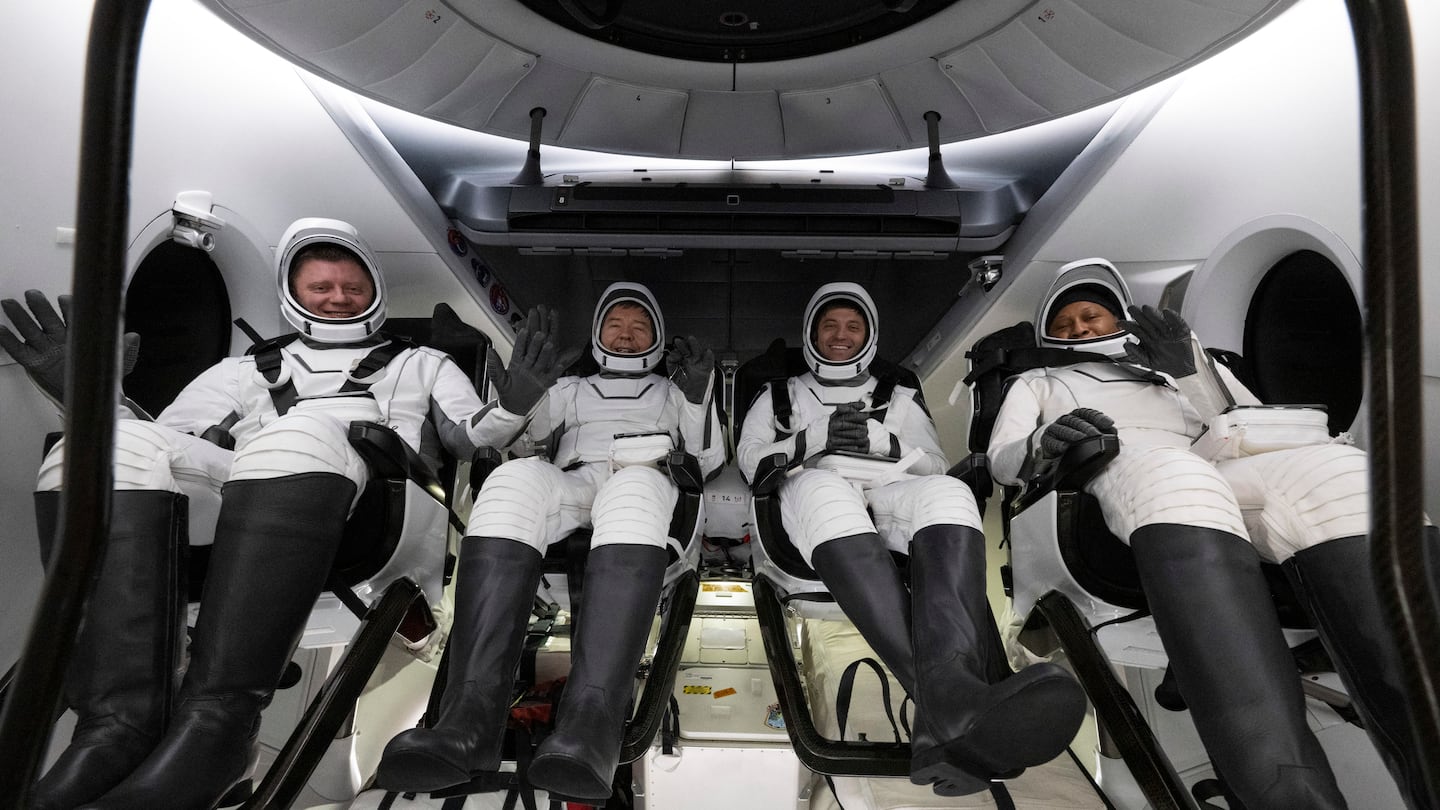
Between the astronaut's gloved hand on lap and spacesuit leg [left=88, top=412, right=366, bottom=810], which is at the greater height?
the astronaut's gloved hand on lap

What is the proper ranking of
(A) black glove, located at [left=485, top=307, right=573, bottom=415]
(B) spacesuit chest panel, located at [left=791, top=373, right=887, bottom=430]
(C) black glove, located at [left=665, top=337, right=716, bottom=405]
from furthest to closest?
(B) spacesuit chest panel, located at [left=791, top=373, right=887, bottom=430], (C) black glove, located at [left=665, top=337, right=716, bottom=405], (A) black glove, located at [left=485, top=307, right=573, bottom=415]

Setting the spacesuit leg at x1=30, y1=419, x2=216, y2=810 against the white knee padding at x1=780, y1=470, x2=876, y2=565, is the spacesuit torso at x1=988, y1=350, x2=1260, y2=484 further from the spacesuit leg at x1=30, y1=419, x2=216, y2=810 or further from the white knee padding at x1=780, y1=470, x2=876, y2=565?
the spacesuit leg at x1=30, y1=419, x2=216, y2=810

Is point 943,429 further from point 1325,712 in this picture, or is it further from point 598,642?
point 598,642

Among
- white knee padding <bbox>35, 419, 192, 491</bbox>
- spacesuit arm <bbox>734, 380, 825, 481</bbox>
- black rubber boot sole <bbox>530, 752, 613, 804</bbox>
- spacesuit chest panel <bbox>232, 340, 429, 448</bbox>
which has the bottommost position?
black rubber boot sole <bbox>530, 752, 613, 804</bbox>

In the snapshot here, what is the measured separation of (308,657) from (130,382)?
3.70 ft

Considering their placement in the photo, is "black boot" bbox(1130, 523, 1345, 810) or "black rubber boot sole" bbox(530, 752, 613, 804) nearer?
"black boot" bbox(1130, 523, 1345, 810)

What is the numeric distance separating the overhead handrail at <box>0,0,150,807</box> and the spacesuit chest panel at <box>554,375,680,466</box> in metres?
1.73

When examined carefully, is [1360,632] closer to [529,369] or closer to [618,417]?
[529,369]

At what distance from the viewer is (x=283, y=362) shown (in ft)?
6.95

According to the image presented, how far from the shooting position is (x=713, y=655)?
2.25 meters

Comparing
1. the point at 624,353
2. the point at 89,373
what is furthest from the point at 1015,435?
the point at 89,373

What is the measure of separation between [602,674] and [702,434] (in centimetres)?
93

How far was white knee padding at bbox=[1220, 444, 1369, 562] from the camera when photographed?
1.46m

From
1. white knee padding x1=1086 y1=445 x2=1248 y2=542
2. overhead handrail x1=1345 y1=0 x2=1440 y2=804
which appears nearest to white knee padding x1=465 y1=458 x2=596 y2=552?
white knee padding x1=1086 y1=445 x2=1248 y2=542
